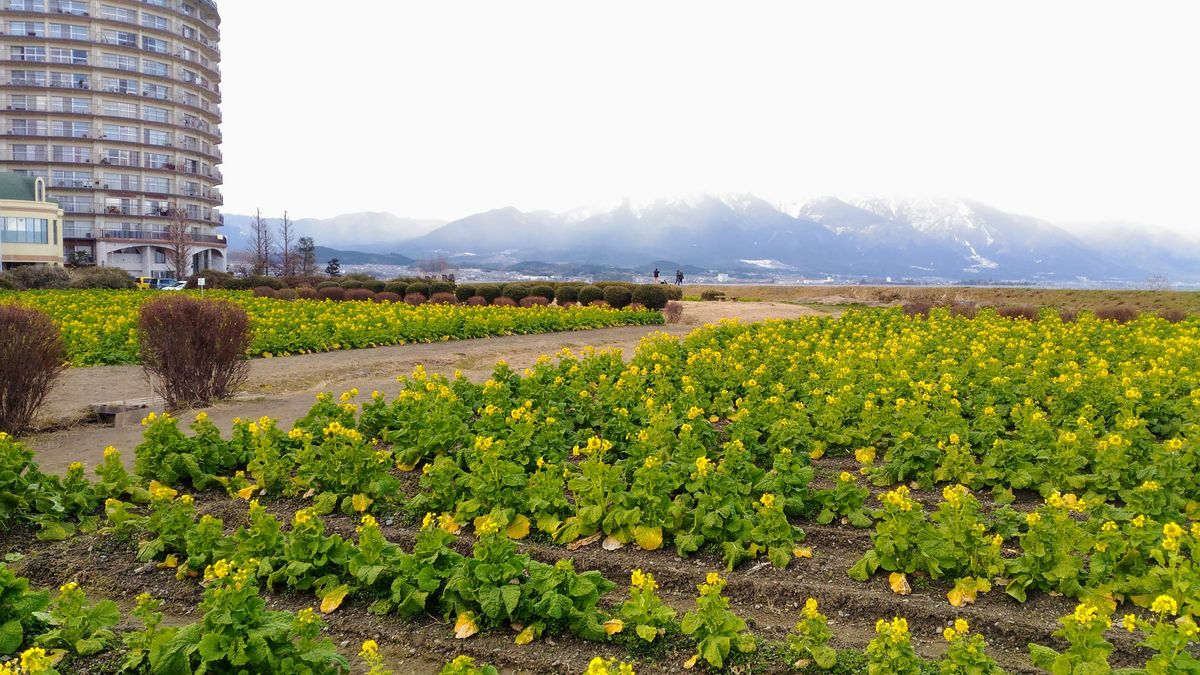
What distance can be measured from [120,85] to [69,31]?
7081 millimetres

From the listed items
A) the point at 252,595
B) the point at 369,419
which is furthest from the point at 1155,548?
the point at 369,419

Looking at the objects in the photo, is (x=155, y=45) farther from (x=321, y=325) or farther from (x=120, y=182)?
(x=321, y=325)

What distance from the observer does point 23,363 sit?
377 inches

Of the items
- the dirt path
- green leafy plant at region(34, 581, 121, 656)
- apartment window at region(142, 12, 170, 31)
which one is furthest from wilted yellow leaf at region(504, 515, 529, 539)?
apartment window at region(142, 12, 170, 31)

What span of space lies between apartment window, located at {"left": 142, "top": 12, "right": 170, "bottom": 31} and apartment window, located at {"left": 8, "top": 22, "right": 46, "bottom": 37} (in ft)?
30.3

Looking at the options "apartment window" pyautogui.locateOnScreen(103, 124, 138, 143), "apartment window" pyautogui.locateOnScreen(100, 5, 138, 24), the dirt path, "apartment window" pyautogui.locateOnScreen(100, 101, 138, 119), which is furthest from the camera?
"apartment window" pyautogui.locateOnScreen(100, 5, 138, 24)

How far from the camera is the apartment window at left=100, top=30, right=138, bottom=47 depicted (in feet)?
266

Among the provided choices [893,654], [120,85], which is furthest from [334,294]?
[120,85]

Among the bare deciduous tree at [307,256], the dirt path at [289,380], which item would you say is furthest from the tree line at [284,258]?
the dirt path at [289,380]

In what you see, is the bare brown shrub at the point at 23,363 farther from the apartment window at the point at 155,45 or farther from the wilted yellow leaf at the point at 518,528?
the apartment window at the point at 155,45

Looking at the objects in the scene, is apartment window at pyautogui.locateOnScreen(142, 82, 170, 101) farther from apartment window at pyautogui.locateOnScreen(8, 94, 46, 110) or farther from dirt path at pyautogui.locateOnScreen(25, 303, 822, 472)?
dirt path at pyautogui.locateOnScreen(25, 303, 822, 472)

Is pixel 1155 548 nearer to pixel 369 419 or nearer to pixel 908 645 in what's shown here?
pixel 908 645

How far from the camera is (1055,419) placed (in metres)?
8.61

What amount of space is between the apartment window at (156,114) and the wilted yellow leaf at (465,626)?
9406 centimetres
